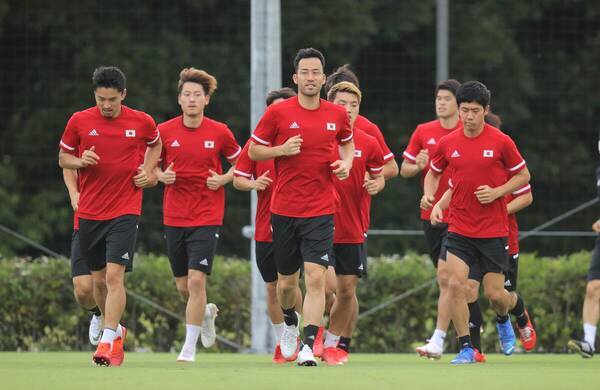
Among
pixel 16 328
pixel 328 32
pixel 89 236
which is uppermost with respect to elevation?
pixel 328 32

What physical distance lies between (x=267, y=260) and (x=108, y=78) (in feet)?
7.71

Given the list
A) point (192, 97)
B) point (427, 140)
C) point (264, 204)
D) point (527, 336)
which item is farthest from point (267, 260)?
point (527, 336)

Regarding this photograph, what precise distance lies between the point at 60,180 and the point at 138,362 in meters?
8.76

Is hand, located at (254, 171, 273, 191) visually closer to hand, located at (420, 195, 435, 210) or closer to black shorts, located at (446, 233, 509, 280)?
black shorts, located at (446, 233, 509, 280)

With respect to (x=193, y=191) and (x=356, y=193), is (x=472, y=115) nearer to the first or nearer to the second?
(x=356, y=193)

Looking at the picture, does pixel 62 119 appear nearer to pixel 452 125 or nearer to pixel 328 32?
pixel 328 32

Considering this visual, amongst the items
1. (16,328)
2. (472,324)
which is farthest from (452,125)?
(16,328)

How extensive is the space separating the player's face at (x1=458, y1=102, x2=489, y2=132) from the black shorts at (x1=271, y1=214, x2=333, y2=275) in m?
1.55

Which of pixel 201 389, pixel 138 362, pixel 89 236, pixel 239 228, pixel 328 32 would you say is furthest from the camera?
pixel 328 32

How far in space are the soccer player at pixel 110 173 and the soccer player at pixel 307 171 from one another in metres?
1.05

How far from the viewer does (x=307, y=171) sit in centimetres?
1198

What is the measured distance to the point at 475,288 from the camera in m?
13.2

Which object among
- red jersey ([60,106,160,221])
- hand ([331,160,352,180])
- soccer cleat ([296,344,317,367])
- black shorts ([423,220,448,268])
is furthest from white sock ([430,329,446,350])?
red jersey ([60,106,160,221])

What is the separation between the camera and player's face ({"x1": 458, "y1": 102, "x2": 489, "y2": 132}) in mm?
12828
